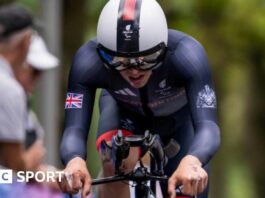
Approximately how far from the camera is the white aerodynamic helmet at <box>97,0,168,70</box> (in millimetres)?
7918

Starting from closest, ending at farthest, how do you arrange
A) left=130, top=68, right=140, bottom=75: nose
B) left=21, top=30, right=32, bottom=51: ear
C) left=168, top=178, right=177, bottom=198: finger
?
left=168, top=178, right=177, bottom=198: finger, left=130, top=68, right=140, bottom=75: nose, left=21, top=30, right=32, bottom=51: ear

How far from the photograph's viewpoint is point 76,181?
7738 mm

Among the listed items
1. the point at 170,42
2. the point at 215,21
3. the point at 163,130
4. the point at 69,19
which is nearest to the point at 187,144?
the point at 163,130

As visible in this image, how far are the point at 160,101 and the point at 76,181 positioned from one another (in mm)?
1269

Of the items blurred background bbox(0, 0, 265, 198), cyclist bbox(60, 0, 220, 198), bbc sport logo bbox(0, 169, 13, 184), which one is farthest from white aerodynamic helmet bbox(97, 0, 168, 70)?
blurred background bbox(0, 0, 265, 198)

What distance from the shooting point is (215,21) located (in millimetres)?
20297

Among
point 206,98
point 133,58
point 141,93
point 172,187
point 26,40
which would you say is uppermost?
point 26,40

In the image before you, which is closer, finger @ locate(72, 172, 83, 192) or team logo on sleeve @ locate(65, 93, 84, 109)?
finger @ locate(72, 172, 83, 192)

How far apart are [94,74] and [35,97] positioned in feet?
15.3

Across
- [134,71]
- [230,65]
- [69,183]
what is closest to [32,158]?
[69,183]

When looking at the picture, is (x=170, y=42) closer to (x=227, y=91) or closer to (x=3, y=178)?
(x=3, y=178)

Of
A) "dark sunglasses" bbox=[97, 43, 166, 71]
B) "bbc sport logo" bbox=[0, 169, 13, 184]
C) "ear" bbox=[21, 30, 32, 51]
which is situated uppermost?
"ear" bbox=[21, 30, 32, 51]

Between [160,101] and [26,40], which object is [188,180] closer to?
[160,101]

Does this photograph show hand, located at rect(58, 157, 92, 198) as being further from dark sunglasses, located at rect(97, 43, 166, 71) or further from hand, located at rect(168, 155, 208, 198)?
dark sunglasses, located at rect(97, 43, 166, 71)
